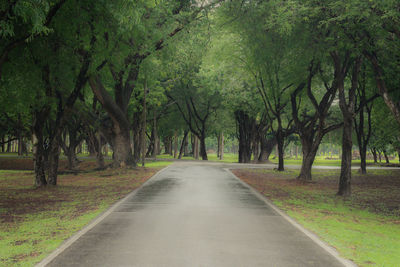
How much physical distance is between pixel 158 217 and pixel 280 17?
8943mm

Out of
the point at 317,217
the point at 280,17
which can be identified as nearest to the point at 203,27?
the point at 280,17

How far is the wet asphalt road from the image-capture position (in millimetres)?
5859

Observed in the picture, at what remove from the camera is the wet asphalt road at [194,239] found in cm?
586

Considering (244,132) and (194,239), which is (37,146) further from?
(244,132)

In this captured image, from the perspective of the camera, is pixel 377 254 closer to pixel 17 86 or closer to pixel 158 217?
pixel 158 217

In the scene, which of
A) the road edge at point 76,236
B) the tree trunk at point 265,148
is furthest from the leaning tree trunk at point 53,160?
the tree trunk at point 265,148

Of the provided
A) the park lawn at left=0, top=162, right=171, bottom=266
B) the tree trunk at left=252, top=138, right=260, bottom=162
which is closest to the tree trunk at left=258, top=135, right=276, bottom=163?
the tree trunk at left=252, top=138, right=260, bottom=162

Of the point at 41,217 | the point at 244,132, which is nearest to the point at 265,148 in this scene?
the point at 244,132

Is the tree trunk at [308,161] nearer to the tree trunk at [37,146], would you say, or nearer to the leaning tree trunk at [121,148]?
the leaning tree trunk at [121,148]

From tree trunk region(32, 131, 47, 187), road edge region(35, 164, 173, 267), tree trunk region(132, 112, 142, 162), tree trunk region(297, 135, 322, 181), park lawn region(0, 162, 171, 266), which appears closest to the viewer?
road edge region(35, 164, 173, 267)

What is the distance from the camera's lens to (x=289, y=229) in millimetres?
8344

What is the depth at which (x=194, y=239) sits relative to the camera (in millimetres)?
7184

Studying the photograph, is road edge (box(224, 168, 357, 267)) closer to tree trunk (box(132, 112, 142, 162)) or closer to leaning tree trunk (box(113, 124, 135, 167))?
leaning tree trunk (box(113, 124, 135, 167))

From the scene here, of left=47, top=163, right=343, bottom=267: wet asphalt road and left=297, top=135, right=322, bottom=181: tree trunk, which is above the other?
left=297, top=135, right=322, bottom=181: tree trunk
